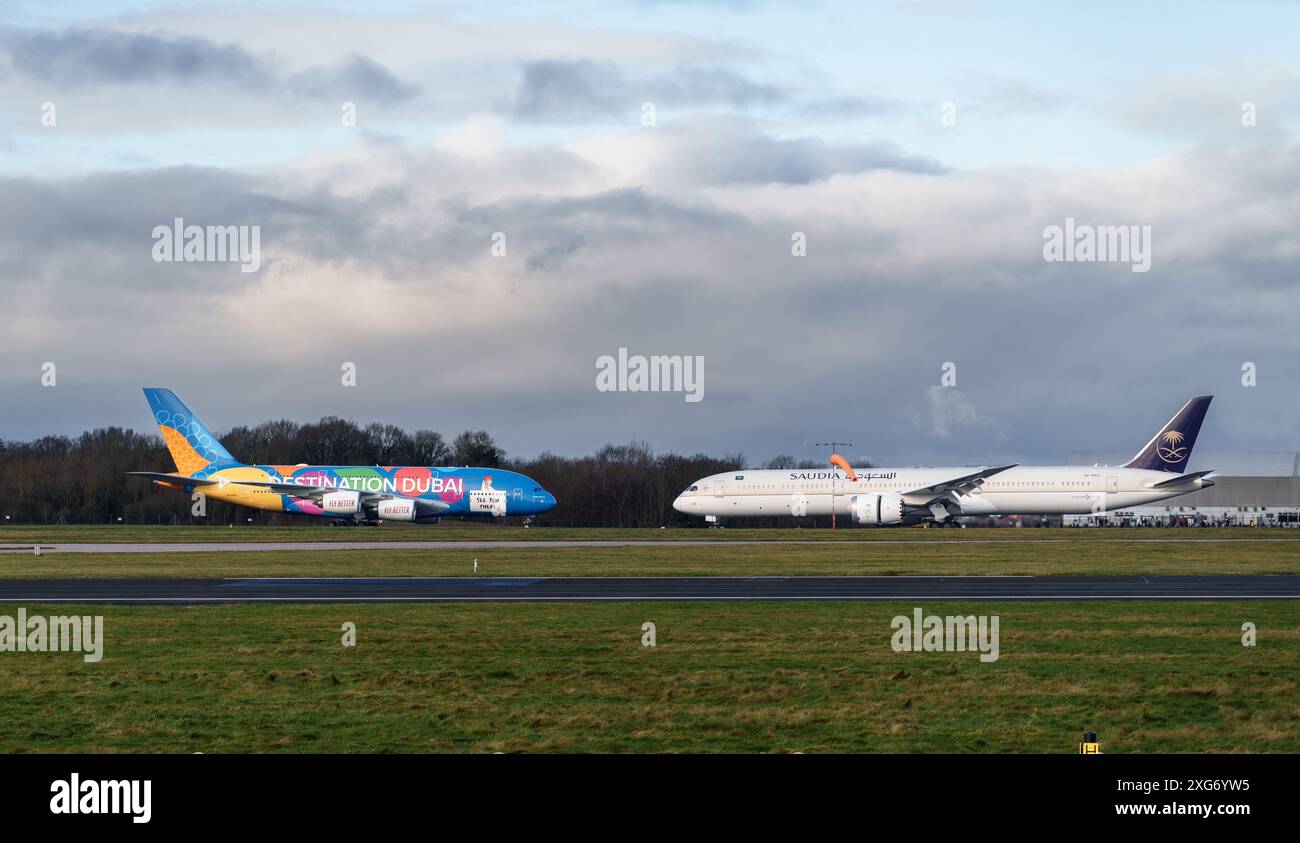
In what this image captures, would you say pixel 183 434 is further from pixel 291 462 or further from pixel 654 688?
pixel 654 688

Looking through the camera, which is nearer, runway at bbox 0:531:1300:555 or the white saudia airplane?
runway at bbox 0:531:1300:555

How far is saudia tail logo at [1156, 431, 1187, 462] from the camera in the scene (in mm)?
91562

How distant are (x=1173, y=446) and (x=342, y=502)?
6060 cm

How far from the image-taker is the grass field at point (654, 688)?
14.5 m

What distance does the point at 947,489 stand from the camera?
291 ft

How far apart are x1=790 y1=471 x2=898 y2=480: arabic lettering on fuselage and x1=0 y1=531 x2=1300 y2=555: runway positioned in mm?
22791

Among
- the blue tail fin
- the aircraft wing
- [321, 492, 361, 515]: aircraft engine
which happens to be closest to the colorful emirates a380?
[321, 492, 361, 515]: aircraft engine

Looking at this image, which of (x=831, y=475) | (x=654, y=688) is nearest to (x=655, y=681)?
(x=654, y=688)

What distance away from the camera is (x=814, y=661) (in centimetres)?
2012

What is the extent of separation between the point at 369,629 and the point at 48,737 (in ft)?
34.3

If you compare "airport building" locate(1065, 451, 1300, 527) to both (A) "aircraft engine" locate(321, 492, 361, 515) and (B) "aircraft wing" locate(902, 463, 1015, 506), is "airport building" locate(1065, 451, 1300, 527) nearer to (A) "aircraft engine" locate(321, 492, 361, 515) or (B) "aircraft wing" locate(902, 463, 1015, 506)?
(B) "aircraft wing" locate(902, 463, 1015, 506)

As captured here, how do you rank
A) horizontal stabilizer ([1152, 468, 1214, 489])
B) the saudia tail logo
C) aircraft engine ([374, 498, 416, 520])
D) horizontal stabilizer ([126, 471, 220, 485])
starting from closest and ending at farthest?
aircraft engine ([374, 498, 416, 520]) < horizontal stabilizer ([1152, 468, 1214, 489]) < horizontal stabilizer ([126, 471, 220, 485]) < the saudia tail logo
